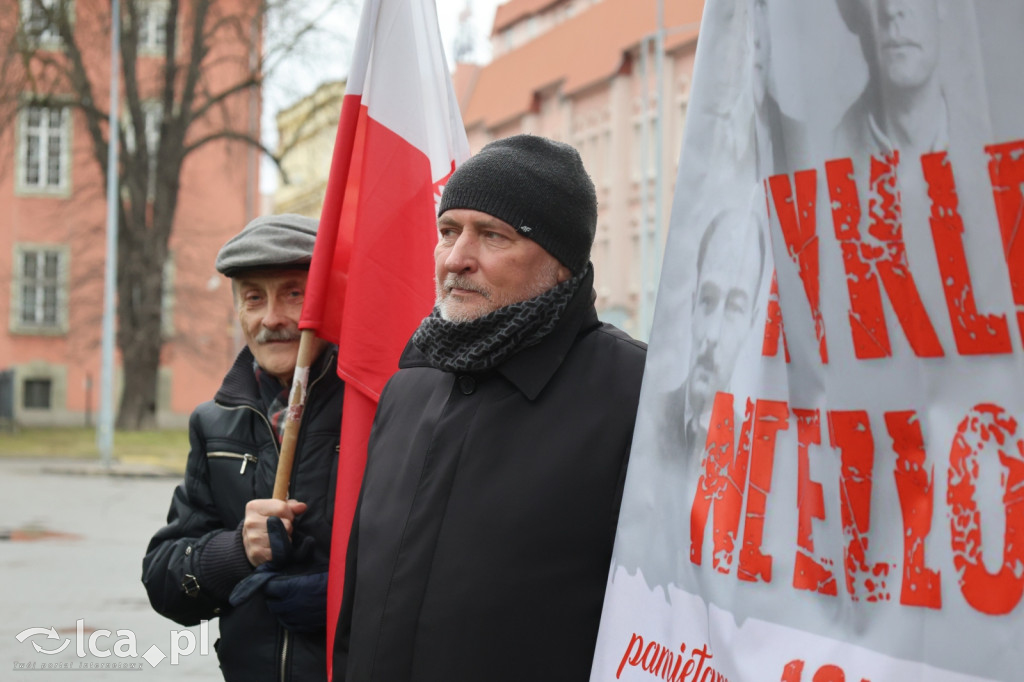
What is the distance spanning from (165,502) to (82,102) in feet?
55.3

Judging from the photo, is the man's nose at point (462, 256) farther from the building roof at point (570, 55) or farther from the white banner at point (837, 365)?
the building roof at point (570, 55)

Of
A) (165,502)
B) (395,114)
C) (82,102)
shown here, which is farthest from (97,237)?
(395,114)

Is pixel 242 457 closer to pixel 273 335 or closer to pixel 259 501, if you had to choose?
pixel 259 501

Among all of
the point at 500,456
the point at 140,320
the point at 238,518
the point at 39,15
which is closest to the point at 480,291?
the point at 500,456

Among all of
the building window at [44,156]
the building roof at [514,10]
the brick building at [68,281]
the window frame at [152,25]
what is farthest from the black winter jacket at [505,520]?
the building roof at [514,10]

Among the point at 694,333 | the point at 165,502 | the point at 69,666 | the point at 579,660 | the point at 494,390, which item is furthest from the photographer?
the point at 165,502

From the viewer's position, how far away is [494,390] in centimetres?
249

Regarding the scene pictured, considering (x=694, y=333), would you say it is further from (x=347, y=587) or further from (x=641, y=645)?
(x=347, y=587)

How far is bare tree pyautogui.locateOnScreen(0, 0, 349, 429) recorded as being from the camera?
30.0 m

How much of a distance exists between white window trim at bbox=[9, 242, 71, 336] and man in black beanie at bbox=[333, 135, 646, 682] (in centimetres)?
3751

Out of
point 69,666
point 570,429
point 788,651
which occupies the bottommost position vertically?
point 69,666

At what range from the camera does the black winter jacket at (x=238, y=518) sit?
121 inches

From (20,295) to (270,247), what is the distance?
3819 cm

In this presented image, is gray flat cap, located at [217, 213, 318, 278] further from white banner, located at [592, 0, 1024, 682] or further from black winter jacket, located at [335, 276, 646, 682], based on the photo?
white banner, located at [592, 0, 1024, 682]
